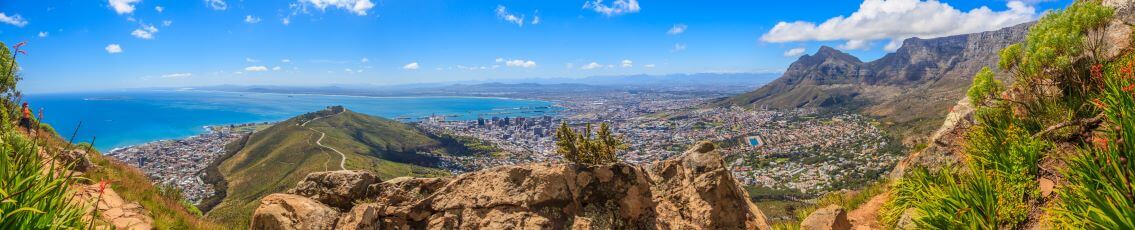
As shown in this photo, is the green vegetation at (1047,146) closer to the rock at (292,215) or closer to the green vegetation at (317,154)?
the rock at (292,215)

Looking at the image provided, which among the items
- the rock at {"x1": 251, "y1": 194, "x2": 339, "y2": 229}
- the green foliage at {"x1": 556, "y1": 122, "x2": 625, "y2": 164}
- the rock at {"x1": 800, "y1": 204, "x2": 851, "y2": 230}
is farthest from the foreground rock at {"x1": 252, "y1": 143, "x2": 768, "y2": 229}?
the green foliage at {"x1": 556, "y1": 122, "x2": 625, "y2": 164}

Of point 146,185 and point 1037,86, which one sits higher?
point 1037,86

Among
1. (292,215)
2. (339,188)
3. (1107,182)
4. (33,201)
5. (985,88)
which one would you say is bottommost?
(292,215)

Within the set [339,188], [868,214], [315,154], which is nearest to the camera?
[339,188]

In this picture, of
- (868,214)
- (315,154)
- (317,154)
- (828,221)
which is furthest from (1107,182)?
(315,154)

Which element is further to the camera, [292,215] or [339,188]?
[339,188]

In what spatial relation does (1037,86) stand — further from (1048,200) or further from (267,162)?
(267,162)

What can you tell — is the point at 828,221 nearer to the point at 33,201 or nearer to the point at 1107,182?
the point at 1107,182

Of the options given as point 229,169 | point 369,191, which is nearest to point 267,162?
point 229,169
